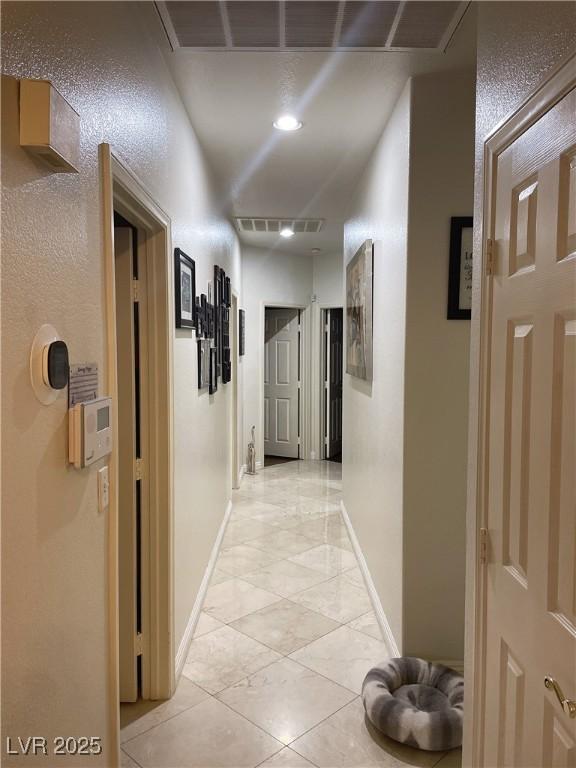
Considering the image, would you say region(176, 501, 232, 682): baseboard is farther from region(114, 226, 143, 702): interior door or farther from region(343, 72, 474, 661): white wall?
region(343, 72, 474, 661): white wall

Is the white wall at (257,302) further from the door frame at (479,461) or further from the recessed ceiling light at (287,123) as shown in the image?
the door frame at (479,461)

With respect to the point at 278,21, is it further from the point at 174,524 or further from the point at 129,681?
the point at 129,681

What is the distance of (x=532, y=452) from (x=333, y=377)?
20.4ft

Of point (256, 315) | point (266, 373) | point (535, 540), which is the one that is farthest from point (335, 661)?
point (266, 373)

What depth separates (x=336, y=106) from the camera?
271 centimetres

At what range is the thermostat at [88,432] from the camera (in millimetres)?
1263

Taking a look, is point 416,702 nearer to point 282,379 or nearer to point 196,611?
point 196,611

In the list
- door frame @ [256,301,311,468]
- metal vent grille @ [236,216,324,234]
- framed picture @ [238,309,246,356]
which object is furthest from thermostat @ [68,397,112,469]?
door frame @ [256,301,311,468]

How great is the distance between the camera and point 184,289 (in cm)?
259

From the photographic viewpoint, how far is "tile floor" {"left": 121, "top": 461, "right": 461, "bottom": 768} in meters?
2.02

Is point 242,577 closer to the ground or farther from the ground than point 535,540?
closer to the ground

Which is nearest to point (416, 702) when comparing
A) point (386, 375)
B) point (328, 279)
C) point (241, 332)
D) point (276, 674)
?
point (276, 674)

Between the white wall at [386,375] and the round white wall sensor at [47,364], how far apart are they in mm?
1700

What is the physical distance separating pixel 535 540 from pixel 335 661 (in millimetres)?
1789
